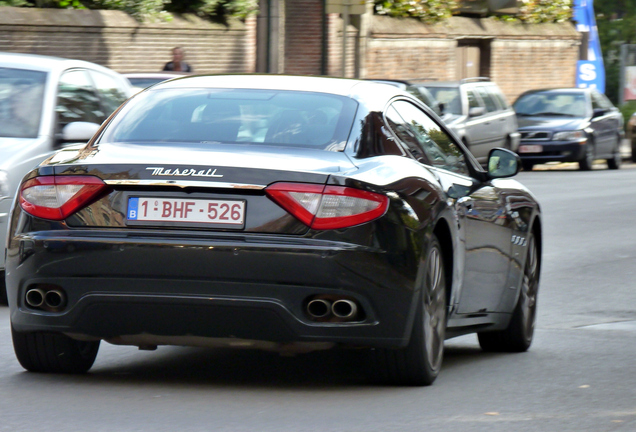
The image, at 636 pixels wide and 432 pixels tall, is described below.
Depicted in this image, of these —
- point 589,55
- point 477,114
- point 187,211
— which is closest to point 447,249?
point 187,211

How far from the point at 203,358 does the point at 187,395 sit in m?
1.12

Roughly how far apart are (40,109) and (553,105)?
19318mm

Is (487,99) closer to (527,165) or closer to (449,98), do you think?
(449,98)

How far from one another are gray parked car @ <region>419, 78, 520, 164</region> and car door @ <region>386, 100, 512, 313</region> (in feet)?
51.0

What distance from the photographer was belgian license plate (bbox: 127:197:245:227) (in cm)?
525

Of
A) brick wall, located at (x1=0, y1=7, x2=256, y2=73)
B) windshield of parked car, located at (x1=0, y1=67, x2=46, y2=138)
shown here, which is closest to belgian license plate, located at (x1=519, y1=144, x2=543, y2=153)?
brick wall, located at (x1=0, y1=7, x2=256, y2=73)

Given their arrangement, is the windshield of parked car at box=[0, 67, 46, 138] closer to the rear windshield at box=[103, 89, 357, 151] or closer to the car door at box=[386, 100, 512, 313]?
the rear windshield at box=[103, 89, 357, 151]

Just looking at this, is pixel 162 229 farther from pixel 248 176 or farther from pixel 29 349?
pixel 29 349

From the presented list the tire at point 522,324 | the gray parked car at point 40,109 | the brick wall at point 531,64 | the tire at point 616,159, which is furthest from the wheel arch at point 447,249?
the brick wall at point 531,64

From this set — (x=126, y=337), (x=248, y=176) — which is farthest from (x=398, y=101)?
(x=126, y=337)

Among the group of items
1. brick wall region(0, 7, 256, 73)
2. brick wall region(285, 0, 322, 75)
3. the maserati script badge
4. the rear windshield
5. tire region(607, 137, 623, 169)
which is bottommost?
tire region(607, 137, 623, 169)

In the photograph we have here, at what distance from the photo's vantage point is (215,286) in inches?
207

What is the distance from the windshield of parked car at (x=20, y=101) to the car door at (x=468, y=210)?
3.32 meters

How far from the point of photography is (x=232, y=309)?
529cm
